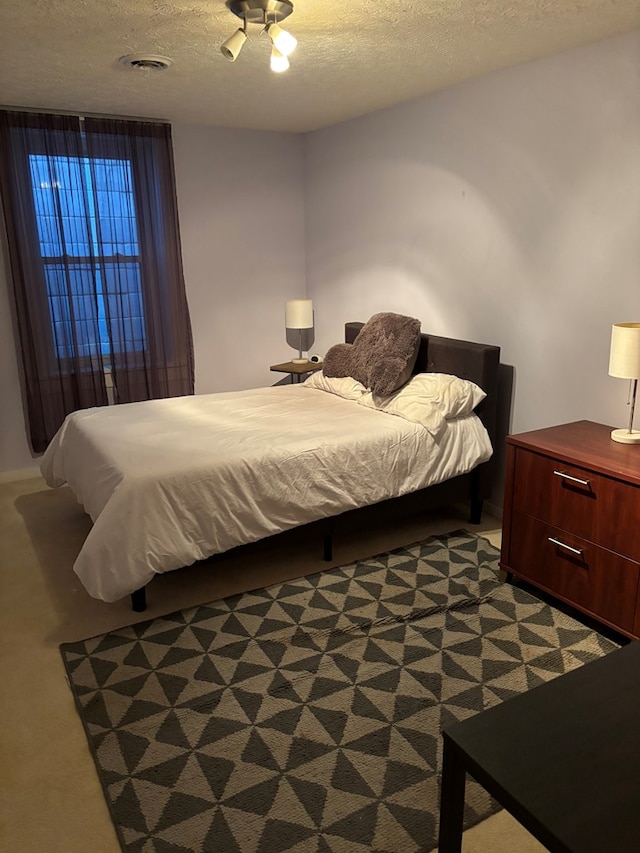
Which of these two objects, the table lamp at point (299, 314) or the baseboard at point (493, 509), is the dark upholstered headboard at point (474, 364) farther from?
the table lamp at point (299, 314)

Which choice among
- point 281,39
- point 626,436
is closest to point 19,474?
point 281,39

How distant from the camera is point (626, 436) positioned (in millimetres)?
2791

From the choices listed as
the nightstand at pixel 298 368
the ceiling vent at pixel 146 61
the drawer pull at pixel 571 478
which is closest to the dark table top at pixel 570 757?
the drawer pull at pixel 571 478

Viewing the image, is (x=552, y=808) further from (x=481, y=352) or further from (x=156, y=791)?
(x=481, y=352)

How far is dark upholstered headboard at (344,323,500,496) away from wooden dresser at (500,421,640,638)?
1.89 ft

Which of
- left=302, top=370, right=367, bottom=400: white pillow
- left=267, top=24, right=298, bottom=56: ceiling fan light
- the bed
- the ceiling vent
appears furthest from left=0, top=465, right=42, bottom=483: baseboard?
left=267, top=24, right=298, bottom=56: ceiling fan light

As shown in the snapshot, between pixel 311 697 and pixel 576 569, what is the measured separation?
3.93 ft

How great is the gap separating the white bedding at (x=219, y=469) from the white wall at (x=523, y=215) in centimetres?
60

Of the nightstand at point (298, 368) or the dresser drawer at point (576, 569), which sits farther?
the nightstand at point (298, 368)

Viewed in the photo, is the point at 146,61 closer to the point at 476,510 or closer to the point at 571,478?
the point at 571,478

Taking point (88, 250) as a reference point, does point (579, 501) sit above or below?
below

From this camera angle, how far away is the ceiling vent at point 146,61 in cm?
300

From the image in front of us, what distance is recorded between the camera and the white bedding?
2.71 meters

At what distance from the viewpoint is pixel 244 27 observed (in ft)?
8.02
